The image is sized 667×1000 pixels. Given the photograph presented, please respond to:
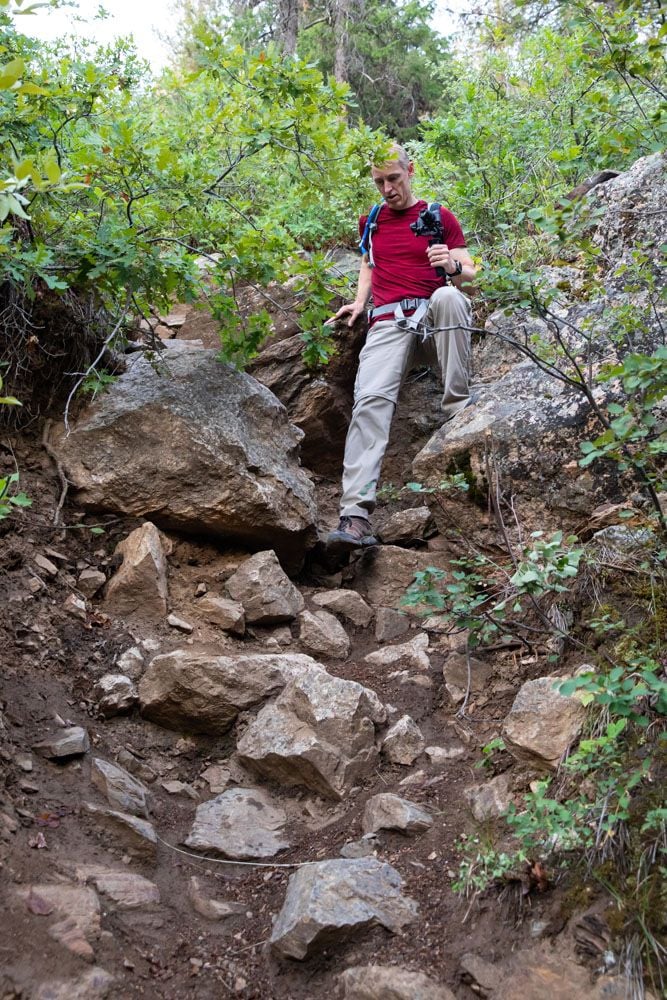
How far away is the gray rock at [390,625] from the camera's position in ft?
13.3

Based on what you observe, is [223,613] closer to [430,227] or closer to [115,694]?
[115,694]

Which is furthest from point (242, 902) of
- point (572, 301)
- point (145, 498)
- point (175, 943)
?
point (572, 301)

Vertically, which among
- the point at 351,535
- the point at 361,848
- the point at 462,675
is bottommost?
the point at 361,848

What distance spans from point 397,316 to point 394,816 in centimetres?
311

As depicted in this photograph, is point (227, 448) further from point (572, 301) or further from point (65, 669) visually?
point (572, 301)

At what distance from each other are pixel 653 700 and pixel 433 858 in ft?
2.98

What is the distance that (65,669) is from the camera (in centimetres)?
334

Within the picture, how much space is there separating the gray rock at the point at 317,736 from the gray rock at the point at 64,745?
0.64 m

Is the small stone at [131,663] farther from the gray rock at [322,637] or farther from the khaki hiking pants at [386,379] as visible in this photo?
the khaki hiking pants at [386,379]

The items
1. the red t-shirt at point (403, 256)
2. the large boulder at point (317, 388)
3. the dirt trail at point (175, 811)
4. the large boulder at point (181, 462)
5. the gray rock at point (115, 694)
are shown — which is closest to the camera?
the dirt trail at point (175, 811)

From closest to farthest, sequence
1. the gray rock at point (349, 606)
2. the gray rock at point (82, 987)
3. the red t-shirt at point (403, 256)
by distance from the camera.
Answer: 1. the gray rock at point (82, 987)
2. the gray rock at point (349, 606)
3. the red t-shirt at point (403, 256)

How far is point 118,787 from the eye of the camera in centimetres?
284

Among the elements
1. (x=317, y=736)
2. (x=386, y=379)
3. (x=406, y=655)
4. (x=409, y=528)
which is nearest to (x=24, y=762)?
(x=317, y=736)

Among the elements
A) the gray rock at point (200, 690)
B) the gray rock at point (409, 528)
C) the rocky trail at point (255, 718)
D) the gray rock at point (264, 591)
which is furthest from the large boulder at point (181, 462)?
the gray rock at point (200, 690)
